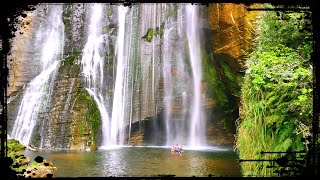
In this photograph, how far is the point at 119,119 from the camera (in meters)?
20.4

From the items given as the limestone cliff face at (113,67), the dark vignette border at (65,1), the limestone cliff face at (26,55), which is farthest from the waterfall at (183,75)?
the dark vignette border at (65,1)

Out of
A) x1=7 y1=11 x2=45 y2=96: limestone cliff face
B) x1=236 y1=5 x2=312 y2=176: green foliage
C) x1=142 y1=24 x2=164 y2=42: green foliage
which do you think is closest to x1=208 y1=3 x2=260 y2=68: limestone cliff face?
x1=142 y1=24 x2=164 y2=42: green foliage

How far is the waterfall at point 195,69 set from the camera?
19906 mm

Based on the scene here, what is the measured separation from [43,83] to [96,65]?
350cm

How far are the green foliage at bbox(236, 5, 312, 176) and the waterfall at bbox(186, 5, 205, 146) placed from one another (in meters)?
11.0

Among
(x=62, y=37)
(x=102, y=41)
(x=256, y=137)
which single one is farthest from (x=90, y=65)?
(x=256, y=137)

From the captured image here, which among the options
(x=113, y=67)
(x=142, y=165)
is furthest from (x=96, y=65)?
(x=142, y=165)

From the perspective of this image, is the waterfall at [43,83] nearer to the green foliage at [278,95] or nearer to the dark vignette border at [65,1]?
the green foliage at [278,95]

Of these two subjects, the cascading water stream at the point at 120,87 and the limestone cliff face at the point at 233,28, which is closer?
the limestone cliff face at the point at 233,28

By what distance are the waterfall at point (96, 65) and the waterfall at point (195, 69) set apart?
5303mm

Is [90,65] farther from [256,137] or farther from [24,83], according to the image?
[256,137]

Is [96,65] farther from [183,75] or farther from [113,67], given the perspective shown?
[183,75]

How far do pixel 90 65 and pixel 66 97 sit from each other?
9.27ft

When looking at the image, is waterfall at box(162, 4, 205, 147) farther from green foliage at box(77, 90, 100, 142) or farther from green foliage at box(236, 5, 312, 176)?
green foliage at box(236, 5, 312, 176)
